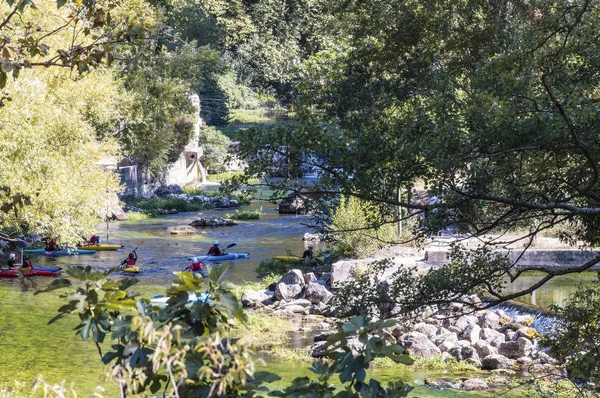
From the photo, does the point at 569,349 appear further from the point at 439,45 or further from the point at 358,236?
the point at 358,236

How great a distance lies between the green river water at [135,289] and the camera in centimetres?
1326

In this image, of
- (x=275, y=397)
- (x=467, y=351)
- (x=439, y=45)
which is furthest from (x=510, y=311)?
(x=275, y=397)

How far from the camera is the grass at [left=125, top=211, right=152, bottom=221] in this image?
1353 inches

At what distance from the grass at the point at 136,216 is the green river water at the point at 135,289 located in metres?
0.87

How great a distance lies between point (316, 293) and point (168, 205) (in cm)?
1944

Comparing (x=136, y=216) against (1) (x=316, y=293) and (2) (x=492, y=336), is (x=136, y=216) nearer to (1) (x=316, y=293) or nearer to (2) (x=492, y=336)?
(1) (x=316, y=293)

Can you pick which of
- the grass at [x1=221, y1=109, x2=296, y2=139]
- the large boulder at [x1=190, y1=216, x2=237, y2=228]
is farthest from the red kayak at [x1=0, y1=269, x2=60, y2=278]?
the grass at [x1=221, y1=109, x2=296, y2=139]

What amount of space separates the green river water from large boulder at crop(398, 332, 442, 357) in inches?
32.7

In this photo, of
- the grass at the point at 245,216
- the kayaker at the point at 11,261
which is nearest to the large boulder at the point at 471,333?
the kayaker at the point at 11,261

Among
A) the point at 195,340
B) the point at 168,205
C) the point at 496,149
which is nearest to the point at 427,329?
the point at 496,149

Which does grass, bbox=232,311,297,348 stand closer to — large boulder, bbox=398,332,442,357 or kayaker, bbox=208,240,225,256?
large boulder, bbox=398,332,442,357

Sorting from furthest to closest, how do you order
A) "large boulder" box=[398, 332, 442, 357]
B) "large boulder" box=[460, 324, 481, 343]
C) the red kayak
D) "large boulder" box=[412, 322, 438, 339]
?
the red kayak, "large boulder" box=[412, 322, 438, 339], "large boulder" box=[460, 324, 481, 343], "large boulder" box=[398, 332, 442, 357]

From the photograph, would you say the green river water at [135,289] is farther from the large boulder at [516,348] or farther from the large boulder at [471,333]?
the large boulder at [471,333]

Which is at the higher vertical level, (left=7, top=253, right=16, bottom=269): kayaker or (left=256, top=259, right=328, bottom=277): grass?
(left=7, top=253, right=16, bottom=269): kayaker
